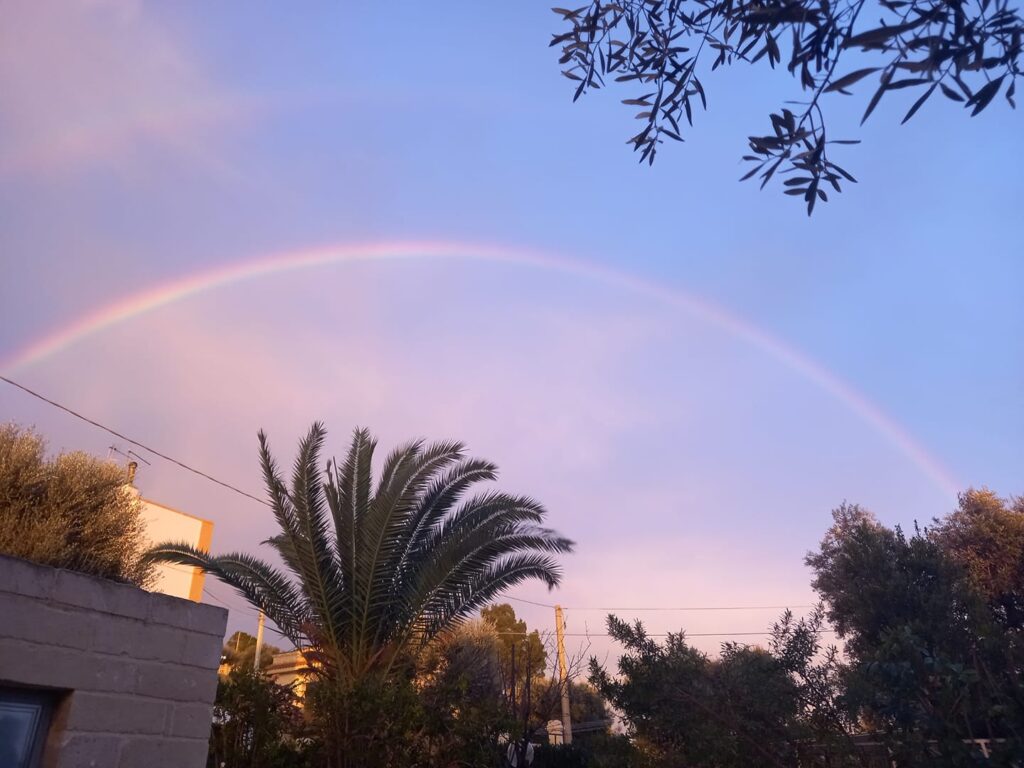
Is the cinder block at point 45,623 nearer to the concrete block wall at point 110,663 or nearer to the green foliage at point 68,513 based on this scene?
the concrete block wall at point 110,663

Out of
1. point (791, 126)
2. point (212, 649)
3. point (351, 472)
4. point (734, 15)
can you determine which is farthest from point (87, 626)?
point (351, 472)

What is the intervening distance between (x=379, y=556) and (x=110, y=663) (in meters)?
7.26

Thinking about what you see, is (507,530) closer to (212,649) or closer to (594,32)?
(212,649)

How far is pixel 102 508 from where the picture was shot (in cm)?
1118

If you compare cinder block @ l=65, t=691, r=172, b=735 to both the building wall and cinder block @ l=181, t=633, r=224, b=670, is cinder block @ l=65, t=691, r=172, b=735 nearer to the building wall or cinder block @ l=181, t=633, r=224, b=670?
cinder block @ l=181, t=633, r=224, b=670

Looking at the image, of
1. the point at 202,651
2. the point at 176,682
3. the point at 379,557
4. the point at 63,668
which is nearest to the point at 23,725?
the point at 63,668

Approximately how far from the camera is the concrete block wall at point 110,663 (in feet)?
10.2

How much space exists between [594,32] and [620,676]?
6710mm

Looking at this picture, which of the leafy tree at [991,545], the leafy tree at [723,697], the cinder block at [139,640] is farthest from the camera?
the leafy tree at [991,545]

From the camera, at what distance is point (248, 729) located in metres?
7.21

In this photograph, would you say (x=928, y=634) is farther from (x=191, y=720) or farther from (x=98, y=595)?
(x=98, y=595)

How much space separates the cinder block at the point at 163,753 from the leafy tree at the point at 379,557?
6129mm

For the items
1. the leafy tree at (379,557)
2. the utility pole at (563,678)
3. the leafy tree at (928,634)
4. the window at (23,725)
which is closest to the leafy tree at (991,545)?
the leafy tree at (928,634)

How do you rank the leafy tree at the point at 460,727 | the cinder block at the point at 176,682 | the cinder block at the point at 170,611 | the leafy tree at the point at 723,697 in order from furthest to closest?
the leafy tree at the point at 460,727
the leafy tree at the point at 723,697
the cinder block at the point at 170,611
the cinder block at the point at 176,682
